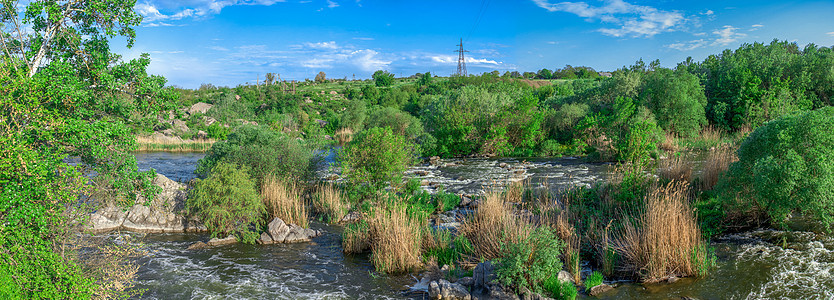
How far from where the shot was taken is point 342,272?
1095 centimetres

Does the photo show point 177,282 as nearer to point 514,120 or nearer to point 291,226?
point 291,226

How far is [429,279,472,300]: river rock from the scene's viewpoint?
8.66 m

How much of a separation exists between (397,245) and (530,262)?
3113mm

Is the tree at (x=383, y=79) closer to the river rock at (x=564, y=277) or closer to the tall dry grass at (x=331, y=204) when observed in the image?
the tall dry grass at (x=331, y=204)

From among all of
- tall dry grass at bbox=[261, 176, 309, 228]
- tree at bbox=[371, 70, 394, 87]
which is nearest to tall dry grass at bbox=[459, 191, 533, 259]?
tall dry grass at bbox=[261, 176, 309, 228]

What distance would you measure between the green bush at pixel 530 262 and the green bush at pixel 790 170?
6.11m

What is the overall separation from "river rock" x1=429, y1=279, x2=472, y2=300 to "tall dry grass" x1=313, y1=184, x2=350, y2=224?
279 inches

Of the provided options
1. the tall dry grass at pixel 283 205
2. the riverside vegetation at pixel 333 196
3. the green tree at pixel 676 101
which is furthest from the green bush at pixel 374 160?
the green tree at pixel 676 101

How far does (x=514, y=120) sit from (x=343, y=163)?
20817 millimetres

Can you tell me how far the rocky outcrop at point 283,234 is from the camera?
526 inches

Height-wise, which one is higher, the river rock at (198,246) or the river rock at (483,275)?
the river rock at (483,275)

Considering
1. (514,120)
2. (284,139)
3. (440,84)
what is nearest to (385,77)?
(440,84)

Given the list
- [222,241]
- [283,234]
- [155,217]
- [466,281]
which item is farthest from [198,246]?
[466,281]

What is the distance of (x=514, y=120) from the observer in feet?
112
